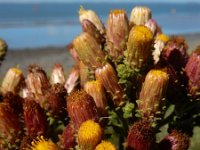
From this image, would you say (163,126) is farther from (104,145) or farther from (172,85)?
(104,145)

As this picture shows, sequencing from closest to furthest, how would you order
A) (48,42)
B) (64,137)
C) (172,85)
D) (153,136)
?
(153,136), (64,137), (172,85), (48,42)

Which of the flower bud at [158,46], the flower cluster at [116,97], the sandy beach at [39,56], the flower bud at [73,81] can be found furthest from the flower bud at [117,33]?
the sandy beach at [39,56]

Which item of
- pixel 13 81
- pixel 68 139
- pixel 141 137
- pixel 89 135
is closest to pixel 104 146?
pixel 89 135

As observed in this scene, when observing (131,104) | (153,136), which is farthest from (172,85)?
(153,136)

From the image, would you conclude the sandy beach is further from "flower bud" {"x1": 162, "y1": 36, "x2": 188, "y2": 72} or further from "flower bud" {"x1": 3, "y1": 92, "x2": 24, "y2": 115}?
"flower bud" {"x1": 3, "y1": 92, "x2": 24, "y2": 115}

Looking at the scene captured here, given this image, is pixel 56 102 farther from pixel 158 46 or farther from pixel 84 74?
pixel 158 46

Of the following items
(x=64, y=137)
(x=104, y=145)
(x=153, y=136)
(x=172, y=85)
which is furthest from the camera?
(x=172, y=85)
